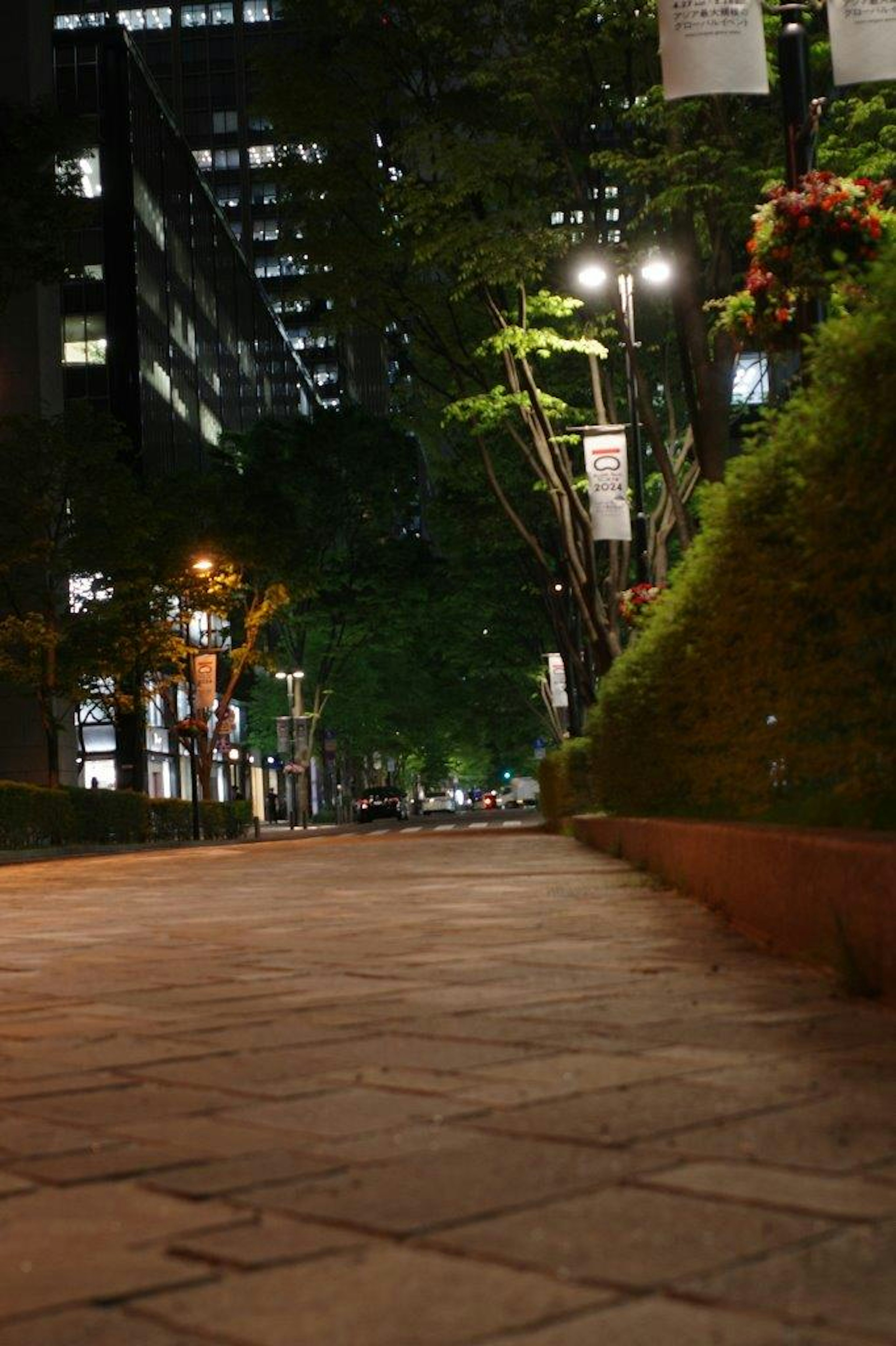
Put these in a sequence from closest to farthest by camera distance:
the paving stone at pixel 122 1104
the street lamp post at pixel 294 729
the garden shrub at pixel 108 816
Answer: the paving stone at pixel 122 1104, the garden shrub at pixel 108 816, the street lamp post at pixel 294 729

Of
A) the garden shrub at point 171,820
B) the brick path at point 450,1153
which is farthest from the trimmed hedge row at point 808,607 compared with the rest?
the garden shrub at point 171,820

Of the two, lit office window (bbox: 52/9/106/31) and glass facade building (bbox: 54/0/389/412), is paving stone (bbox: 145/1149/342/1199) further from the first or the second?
lit office window (bbox: 52/9/106/31)

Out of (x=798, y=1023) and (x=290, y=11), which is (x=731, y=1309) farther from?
(x=290, y=11)

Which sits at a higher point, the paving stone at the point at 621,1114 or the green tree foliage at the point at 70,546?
the green tree foliage at the point at 70,546

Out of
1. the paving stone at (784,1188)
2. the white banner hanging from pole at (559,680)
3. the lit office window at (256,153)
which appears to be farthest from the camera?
the lit office window at (256,153)

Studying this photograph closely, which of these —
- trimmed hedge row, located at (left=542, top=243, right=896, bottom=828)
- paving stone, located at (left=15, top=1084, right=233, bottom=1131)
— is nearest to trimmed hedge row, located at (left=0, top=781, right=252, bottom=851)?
trimmed hedge row, located at (left=542, top=243, right=896, bottom=828)

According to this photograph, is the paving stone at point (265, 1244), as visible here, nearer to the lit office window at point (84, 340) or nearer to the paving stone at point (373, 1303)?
the paving stone at point (373, 1303)

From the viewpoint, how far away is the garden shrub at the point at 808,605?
6820 mm

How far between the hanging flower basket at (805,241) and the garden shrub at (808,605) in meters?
1.84

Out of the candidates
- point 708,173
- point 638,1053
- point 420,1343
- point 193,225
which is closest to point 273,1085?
point 638,1053

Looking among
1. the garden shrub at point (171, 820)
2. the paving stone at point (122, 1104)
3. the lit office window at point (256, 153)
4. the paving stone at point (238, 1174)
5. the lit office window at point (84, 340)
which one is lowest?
the paving stone at point (238, 1174)

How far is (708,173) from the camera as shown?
18906mm

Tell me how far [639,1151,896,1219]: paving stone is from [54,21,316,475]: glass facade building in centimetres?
5988

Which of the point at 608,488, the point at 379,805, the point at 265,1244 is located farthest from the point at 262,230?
the point at 265,1244
